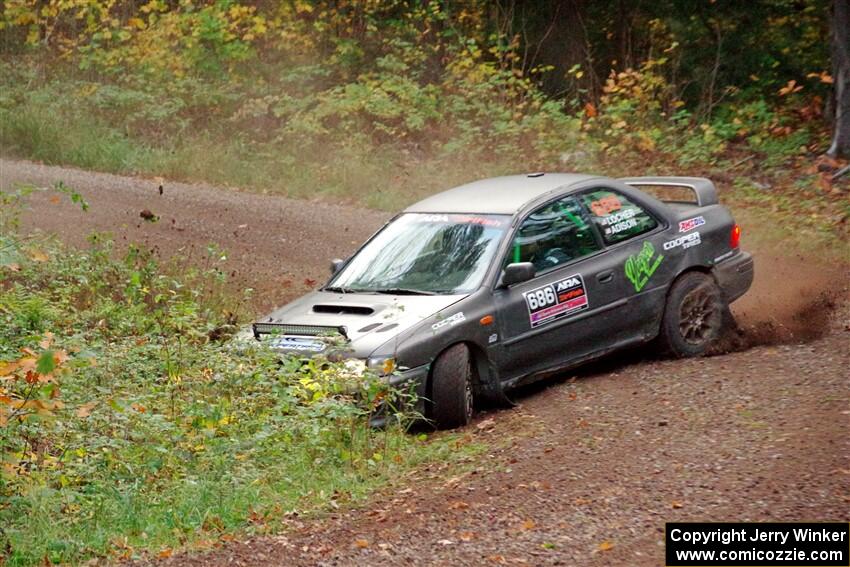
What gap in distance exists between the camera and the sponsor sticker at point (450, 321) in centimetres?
800

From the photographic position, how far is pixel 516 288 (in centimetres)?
860

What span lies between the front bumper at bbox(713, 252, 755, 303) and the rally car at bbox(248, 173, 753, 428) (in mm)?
13

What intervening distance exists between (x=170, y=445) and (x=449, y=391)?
1.93 m

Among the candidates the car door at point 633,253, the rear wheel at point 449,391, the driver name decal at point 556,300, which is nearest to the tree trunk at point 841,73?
the car door at point 633,253

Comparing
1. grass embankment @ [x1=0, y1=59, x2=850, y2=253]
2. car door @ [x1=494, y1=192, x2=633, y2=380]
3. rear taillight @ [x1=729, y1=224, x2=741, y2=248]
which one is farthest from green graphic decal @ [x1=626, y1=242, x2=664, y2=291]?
grass embankment @ [x1=0, y1=59, x2=850, y2=253]

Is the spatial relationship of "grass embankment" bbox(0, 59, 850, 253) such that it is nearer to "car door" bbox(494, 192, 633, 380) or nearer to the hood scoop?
"car door" bbox(494, 192, 633, 380)

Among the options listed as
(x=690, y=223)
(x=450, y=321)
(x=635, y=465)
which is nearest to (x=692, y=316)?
(x=690, y=223)

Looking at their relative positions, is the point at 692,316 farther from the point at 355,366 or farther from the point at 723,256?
the point at 355,366

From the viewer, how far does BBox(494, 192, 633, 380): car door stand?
8.52m

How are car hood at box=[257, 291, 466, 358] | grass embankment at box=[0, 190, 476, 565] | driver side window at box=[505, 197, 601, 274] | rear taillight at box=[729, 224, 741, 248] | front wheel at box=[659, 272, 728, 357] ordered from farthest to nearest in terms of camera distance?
1. rear taillight at box=[729, 224, 741, 248]
2. front wheel at box=[659, 272, 728, 357]
3. driver side window at box=[505, 197, 601, 274]
4. car hood at box=[257, 291, 466, 358]
5. grass embankment at box=[0, 190, 476, 565]

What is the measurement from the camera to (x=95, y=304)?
11.1 meters

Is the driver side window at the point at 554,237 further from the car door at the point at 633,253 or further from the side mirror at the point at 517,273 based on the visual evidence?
the side mirror at the point at 517,273

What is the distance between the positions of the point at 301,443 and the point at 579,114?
12.3m

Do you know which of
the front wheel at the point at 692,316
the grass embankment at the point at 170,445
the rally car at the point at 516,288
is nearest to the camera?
the grass embankment at the point at 170,445
